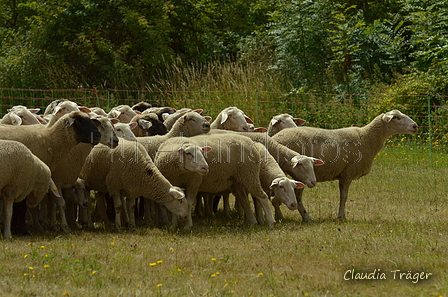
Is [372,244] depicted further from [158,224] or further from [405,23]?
[405,23]

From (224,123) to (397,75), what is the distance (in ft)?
30.6

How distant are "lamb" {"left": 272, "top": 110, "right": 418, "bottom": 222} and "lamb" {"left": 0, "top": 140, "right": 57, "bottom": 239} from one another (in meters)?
3.80

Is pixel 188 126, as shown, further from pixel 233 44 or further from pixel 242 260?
pixel 233 44

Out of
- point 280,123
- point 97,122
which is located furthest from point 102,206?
point 280,123

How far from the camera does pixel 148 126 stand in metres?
11.0

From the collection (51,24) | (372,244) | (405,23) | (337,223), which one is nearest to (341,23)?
(405,23)

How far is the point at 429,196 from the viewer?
11.8 meters

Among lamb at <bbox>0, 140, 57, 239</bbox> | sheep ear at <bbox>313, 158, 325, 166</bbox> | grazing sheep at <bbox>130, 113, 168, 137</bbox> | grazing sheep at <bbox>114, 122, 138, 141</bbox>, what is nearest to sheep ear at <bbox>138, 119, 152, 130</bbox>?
grazing sheep at <bbox>130, 113, 168, 137</bbox>

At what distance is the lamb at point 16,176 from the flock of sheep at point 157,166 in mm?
12

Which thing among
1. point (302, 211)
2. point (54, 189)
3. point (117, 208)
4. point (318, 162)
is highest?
point (54, 189)

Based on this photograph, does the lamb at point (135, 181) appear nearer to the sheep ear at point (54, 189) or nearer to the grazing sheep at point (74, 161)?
the grazing sheep at point (74, 161)

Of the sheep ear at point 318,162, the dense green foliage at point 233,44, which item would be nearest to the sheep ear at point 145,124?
the sheep ear at point 318,162

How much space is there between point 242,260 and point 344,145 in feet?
13.2

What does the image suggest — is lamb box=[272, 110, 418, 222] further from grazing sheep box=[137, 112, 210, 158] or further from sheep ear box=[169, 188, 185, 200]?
sheep ear box=[169, 188, 185, 200]
